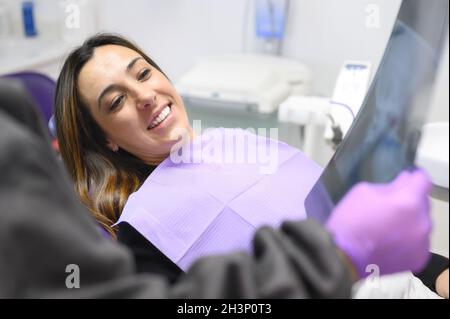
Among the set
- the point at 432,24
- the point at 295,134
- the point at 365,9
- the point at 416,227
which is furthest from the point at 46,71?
the point at 416,227

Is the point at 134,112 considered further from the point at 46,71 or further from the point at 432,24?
the point at 46,71

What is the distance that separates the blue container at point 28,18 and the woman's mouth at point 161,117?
4.43 feet

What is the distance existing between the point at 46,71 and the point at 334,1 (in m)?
1.18

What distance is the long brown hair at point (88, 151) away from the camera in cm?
98

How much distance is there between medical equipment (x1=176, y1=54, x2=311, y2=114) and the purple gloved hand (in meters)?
0.93

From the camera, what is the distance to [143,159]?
1066 millimetres

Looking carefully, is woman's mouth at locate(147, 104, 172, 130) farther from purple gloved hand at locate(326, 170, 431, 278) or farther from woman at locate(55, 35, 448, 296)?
purple gloved hand at locate(326, 170, 431, 278)

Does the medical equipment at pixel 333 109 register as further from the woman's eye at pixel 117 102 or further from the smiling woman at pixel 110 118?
the woman's eye at pixel 117 102

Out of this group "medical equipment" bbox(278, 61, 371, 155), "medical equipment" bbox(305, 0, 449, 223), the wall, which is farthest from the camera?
the wall

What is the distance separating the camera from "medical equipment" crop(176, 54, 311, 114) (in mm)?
1394

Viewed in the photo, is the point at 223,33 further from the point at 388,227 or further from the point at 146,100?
the point at 388,227

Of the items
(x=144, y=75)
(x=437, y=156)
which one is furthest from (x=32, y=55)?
(x=437, y=156)

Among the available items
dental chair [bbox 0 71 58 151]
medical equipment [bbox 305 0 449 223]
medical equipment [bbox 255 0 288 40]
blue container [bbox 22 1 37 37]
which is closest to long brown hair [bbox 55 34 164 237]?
dental chair [bbox 0 71 58 151]

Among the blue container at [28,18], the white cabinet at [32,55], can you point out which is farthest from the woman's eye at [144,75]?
the blue container at [28,18]
